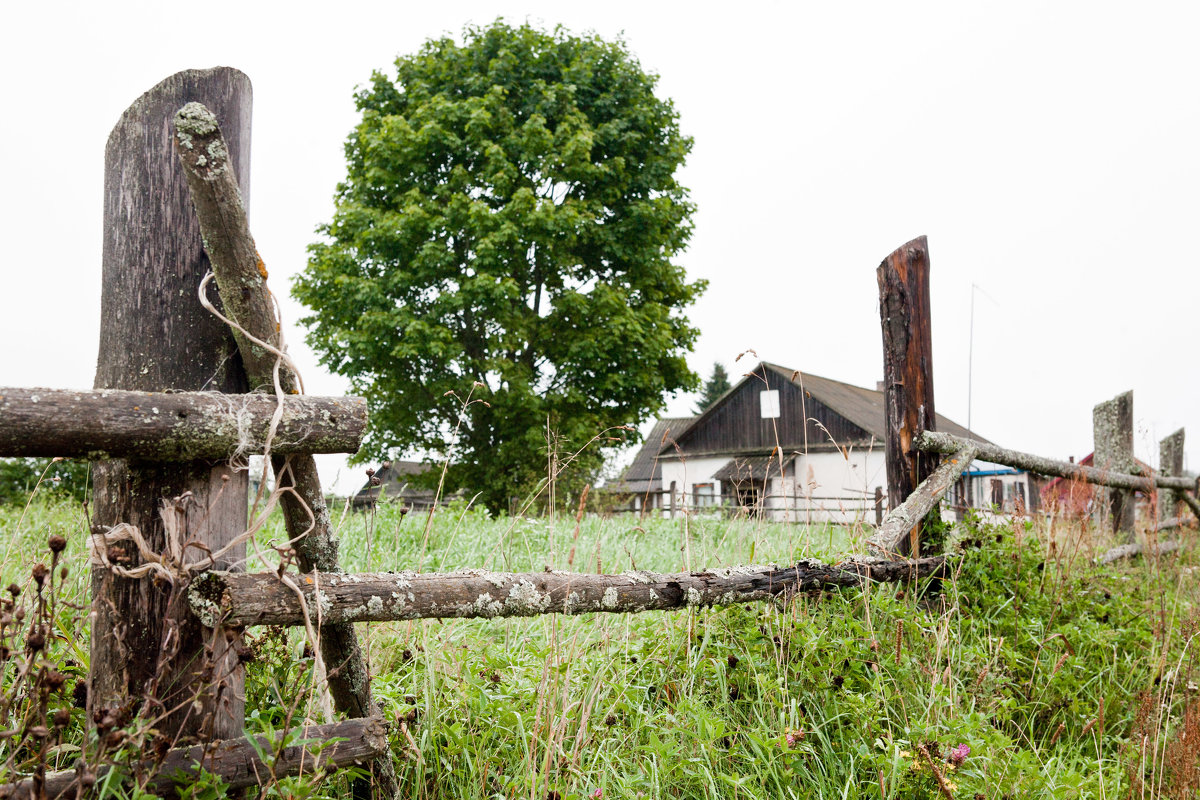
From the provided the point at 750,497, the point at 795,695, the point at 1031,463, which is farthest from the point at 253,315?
the point at 1031,463

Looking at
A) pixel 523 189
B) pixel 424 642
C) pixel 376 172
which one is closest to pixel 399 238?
pixel 376 172

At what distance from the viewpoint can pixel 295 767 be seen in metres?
1.87

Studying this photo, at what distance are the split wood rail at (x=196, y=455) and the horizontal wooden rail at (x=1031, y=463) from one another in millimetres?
2944

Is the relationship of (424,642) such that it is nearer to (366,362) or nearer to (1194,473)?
(1194,473)

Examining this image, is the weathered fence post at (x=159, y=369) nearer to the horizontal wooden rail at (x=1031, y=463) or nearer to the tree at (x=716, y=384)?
the horizontal wooden rail at (x=1031, y=463)

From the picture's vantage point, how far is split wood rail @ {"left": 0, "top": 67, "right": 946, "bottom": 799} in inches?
65.6

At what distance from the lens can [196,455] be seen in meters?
1.73

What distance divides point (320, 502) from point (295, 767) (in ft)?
2.13

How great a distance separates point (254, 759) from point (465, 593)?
62 cm

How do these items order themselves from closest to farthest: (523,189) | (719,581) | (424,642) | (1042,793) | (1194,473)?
(1042,793)
(719,581)
(424,642)
(1194,473)
(523,189)

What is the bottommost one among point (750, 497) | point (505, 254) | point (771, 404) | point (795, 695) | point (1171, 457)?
point (795, 695)

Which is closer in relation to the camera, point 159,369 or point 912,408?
point 159,369

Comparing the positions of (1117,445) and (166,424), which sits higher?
(1117,445)

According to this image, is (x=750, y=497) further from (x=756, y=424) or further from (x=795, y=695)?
(x=756, y=424)
